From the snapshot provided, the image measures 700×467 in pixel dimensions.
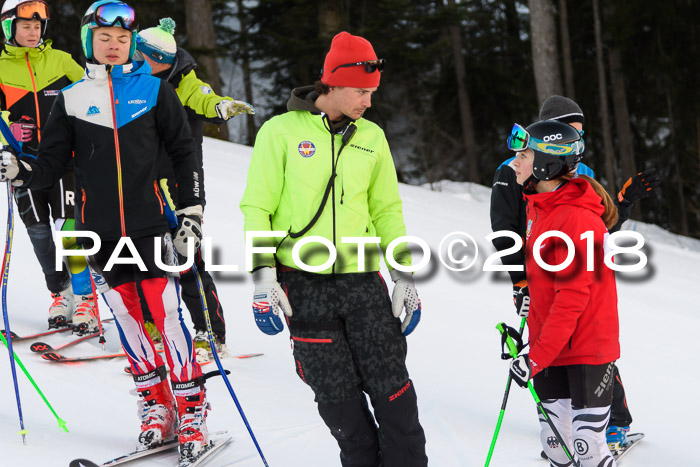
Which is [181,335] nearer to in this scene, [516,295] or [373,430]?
[373,430]

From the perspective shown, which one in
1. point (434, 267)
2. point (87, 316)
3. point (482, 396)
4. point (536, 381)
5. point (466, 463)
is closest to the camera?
point (536, 381)

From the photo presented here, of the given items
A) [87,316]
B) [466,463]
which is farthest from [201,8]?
[466,463]

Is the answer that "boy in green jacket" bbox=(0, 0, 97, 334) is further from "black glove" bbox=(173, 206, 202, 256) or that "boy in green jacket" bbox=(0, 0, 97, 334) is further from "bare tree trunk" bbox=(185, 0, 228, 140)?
"bare tree trunk" bbox=(185, 0, 228, 140)

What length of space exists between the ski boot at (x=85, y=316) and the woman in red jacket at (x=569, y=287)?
3.20m

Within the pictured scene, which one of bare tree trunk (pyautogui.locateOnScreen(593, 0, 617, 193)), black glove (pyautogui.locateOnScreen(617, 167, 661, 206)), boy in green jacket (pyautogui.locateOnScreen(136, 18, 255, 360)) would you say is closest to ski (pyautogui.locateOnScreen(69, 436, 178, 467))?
boy in green jacket (pyautogui.locateOnScreen(136, 18, 255, 360))

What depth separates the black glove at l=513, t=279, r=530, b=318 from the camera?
3293mm

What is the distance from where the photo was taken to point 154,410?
11.2ft

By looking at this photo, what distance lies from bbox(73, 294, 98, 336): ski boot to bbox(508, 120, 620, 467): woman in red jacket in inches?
126

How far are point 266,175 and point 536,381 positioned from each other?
1.36m

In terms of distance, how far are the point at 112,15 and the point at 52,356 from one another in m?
2.32

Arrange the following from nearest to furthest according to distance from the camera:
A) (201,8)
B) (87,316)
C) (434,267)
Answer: (87,316), (434,267), (201,8)

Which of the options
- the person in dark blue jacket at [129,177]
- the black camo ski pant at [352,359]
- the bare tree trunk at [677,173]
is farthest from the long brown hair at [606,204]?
the bare tree trunk at [677,173]

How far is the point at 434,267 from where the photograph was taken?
23.4 feet

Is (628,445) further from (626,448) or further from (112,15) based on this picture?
(112,15)
